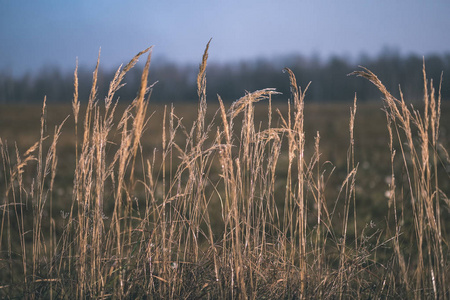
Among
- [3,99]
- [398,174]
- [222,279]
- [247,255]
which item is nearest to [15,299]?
[222,279]

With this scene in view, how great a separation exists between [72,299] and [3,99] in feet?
321

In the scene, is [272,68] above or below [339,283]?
above

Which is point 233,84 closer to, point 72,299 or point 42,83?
point 42,83

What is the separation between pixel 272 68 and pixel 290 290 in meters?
74.9

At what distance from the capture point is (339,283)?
217 centimetres

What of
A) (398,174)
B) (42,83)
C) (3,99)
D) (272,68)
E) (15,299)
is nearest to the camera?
(15,299)

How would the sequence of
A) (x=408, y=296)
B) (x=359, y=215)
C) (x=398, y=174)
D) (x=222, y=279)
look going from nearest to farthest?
(x=408, y=296), (x=222, y=279), (x=359, y=215), (x=398, y=174)

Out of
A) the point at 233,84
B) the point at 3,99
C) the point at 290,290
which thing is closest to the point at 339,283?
the point at 290,290

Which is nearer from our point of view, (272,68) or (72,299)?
(72,299)

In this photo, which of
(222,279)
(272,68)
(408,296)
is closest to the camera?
(408,296)

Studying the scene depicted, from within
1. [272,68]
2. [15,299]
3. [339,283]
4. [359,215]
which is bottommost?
[359,215]

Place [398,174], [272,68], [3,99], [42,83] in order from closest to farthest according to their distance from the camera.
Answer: [398,174], [272,68], [42,83], [3,99]

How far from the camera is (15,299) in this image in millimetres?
2307

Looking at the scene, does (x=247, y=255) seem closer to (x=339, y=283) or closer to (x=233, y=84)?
(x=339, y=283)
